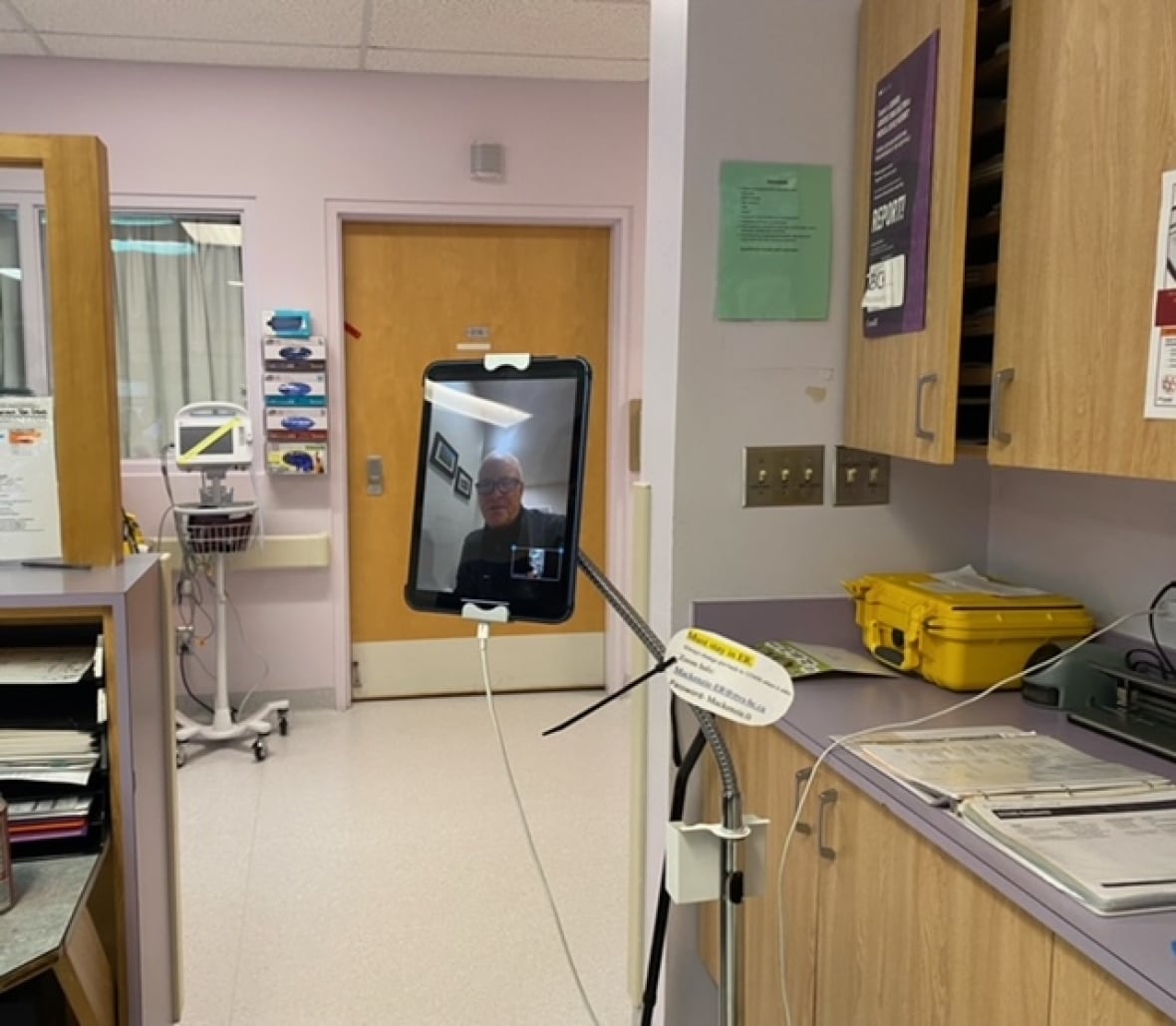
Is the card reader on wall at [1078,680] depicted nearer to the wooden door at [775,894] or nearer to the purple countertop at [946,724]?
the purple countertop at [946,724]

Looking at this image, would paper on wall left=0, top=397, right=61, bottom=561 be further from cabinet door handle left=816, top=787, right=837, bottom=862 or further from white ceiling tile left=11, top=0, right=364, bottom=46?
white ceiling tile left=11, top=0, right=364, bottom=46

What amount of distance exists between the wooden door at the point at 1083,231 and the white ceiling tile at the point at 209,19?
264 centimetres

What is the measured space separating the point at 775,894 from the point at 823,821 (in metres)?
0.23

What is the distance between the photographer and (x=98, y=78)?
3.84 meters

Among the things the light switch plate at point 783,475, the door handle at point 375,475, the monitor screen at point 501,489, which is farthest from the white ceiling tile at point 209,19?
the monitor screen at point 501,489

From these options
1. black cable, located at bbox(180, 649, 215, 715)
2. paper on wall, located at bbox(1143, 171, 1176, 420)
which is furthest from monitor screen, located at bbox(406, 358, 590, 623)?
black cable, located at bbox(180, 649, 215, 715)

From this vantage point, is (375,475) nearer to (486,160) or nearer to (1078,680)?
(486,160)

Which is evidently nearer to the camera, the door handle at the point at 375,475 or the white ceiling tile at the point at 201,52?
the white ceiling tile at the point at 201,52

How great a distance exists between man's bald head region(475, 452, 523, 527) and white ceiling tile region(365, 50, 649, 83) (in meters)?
3.34

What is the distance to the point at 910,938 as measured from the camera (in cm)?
125

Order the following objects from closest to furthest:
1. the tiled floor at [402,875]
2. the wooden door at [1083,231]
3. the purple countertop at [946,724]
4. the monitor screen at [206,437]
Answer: the purple countertop at [946,724]
the wooden door at [1083,231]
the tiled floor at [402,875]
the monitor screen at [206,437]

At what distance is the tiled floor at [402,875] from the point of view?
2268mm

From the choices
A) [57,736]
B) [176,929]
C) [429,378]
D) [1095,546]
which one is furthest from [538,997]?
[429,378]

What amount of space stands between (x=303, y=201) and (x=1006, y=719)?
3.42 meters
